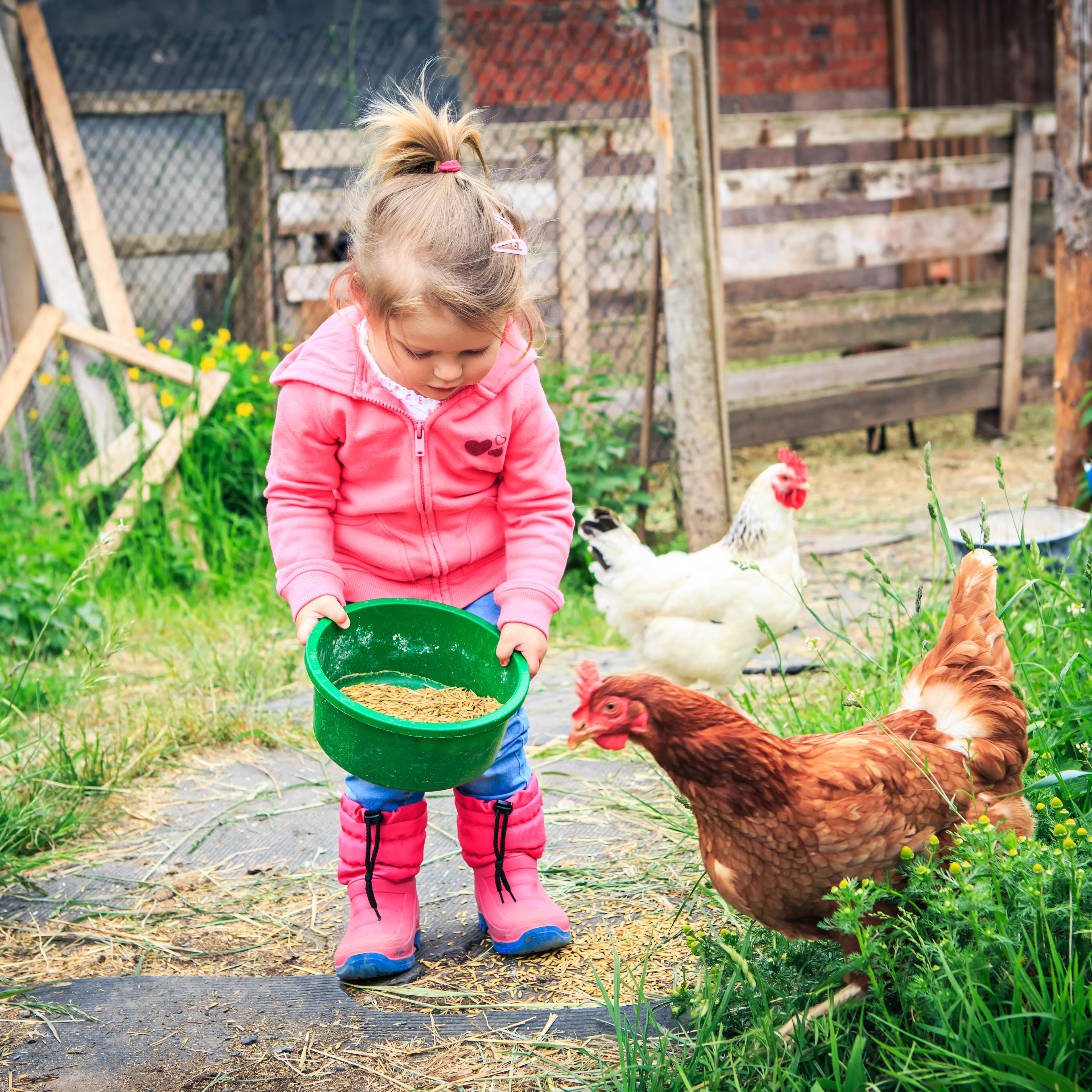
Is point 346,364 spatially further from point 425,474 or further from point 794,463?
point 794,463

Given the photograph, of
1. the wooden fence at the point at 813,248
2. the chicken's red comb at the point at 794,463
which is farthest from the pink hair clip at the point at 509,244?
the wooden fence at the point at 813,248

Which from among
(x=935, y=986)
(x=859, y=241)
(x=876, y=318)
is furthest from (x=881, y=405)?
(x=935, y=986)

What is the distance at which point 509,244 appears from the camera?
1911 mm

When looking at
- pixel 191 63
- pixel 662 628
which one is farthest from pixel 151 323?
pixel 662 628

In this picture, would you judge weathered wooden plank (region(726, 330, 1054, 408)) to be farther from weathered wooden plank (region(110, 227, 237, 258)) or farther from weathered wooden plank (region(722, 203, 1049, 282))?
weathered wooden plank (region(110, 227, 237, 258))

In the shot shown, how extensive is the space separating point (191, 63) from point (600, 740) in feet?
23.9

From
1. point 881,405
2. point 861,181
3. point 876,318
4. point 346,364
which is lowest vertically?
point 881,405

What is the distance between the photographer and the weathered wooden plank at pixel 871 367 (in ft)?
21.0

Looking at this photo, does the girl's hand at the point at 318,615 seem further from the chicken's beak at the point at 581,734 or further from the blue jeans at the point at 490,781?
the chicken's beak at the point at 581,734

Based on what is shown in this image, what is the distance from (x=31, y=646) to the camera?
12.9ft

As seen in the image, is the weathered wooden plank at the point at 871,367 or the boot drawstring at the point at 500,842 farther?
the weathered wooden plank at the point at 871,367

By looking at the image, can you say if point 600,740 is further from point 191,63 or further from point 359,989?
point 191,63

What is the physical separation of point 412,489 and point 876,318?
5.43 metres

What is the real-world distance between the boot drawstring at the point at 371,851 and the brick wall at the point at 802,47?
8.35m
